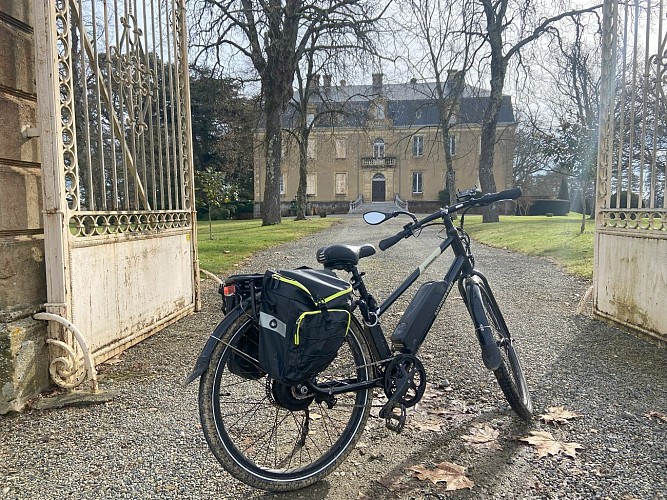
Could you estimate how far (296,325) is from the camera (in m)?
2.09

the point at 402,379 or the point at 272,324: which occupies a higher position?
the point at 272,324

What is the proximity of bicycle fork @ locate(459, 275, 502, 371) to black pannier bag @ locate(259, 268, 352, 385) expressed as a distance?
3.51 feet

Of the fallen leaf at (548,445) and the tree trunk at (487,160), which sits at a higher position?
the tree trunk at (487,160)

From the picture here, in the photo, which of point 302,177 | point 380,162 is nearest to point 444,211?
point 302,177

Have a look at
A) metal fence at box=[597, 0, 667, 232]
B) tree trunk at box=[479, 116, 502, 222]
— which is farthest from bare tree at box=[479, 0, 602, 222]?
metal fence at box=[597, 0, 667, 232]

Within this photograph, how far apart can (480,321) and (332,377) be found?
3.22 ft

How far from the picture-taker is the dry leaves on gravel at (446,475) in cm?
237

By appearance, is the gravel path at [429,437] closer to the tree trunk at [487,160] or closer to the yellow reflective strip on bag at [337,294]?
the yellow reflective strip on bag at [337,294]

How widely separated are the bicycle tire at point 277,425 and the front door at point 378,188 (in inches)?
2094

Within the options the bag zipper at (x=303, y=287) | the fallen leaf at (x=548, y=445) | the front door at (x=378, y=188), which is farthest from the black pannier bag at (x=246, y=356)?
the front door at (x=378, y=188)

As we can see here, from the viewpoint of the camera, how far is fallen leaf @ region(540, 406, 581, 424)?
120 inches

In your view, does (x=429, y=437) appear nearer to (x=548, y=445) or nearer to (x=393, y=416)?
(x=393, y=416)

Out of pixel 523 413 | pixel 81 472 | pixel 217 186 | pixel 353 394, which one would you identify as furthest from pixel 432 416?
pixel 217 186

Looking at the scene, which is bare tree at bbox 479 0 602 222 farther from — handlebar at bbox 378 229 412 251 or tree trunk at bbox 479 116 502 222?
handlebar at bbox 378 229 412 251
